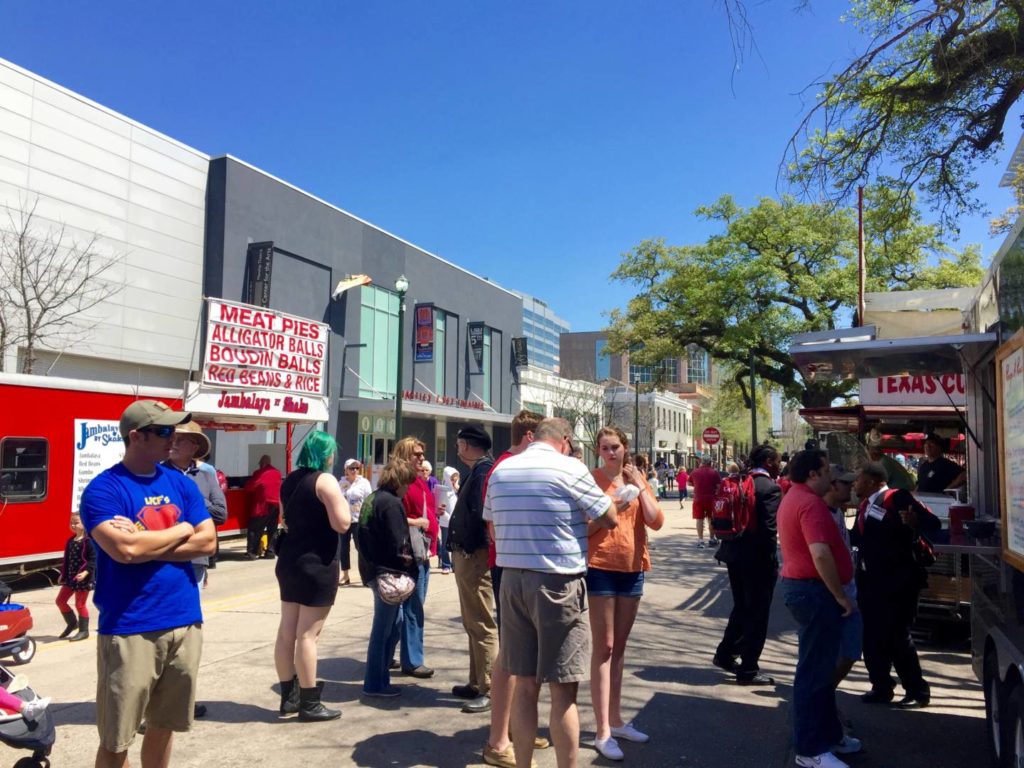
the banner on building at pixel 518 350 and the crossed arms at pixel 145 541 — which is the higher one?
the banner on building at pixel 518 350

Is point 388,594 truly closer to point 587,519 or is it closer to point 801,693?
point 587,519

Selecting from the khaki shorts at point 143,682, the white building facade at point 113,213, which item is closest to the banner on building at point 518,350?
the white building facade at point 113,213

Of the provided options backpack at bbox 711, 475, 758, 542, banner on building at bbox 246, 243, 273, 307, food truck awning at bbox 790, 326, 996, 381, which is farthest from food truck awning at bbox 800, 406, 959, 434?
banner on building at bbox 246, 243, 273, 307

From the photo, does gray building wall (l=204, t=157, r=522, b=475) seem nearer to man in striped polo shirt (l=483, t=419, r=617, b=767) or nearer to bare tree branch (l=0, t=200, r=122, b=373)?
bare tree branch (l=0, t=200, r=122, b=373)

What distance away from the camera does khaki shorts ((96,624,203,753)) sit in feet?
10.5

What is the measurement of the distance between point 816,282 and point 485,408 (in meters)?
14.9

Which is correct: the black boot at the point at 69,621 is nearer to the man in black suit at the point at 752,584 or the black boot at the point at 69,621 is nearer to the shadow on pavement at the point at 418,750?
the shadow on pavement at the point at 418,750

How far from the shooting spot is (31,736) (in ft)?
12.9

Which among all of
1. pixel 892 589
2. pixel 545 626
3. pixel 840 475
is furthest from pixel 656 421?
pixel 545 626

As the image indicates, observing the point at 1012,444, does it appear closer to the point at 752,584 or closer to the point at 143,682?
the point at 752,584

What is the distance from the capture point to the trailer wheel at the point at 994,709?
3.74 m

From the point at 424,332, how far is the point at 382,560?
2560 cm

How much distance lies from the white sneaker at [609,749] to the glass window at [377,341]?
23.9 metres

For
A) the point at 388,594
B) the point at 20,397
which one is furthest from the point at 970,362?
the point at 20,397
